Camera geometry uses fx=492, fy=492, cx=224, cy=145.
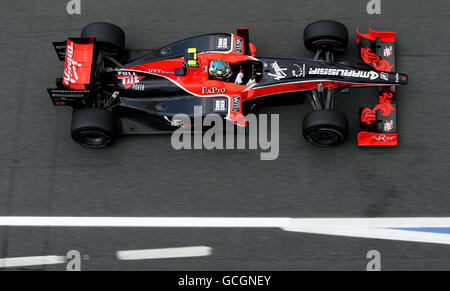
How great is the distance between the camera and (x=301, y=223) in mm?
6184

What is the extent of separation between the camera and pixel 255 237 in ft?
20.1

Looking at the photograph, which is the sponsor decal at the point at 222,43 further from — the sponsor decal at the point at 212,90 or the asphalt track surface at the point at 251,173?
the asphalt track surface at the point at 251,173

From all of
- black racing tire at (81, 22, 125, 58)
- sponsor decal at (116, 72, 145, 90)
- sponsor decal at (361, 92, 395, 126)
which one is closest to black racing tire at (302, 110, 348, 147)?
sponsor decal at (361, 92, 395, 126)

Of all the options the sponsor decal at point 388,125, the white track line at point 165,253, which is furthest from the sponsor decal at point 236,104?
the sponsor decal at point 388,125

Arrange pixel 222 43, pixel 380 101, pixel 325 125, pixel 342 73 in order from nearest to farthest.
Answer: pixel 325 125
pixel 342 73
pixel 222 43
pixel 380 101

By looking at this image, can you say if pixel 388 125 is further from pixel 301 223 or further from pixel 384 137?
pixel 301 223

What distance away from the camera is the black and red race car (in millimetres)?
6055

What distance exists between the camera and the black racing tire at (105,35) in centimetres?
646

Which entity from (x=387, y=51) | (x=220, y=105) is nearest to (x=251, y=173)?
(x=220, y=105)

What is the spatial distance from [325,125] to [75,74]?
310 cm

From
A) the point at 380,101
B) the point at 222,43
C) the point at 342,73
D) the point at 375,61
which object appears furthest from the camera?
the point at 375,61

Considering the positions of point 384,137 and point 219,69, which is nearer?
point 219,69

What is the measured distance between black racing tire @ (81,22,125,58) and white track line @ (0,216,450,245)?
2267 millimetres

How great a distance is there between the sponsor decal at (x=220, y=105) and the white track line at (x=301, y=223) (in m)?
1.39
